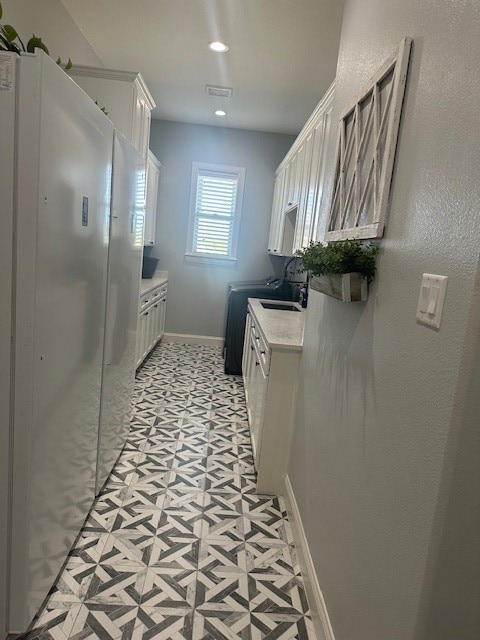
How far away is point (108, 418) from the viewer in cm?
224

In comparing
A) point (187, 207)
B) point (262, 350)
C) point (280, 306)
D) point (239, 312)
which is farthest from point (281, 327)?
point (187, 207)

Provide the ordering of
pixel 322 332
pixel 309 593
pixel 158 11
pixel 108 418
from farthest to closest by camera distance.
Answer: pixel 158 11 → pixel 108 418 → pixel 322 332 → pixel 309 593

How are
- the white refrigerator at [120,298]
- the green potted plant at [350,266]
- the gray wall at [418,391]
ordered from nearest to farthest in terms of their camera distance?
the gray wall at [418,391], the green potted plant at [350,266], the white refrigerator at [120,298]

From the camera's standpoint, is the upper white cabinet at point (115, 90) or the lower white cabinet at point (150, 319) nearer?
the upper white cabinet at point (115, 90)

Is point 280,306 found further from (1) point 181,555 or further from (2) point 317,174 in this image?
(1) point 181,555

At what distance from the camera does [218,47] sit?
10.2 feet

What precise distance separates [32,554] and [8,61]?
1451 mm

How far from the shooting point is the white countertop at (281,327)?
2.28m

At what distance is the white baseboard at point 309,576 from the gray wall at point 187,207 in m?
3.58

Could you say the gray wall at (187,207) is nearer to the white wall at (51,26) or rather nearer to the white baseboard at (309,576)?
the white wall at (51,26)

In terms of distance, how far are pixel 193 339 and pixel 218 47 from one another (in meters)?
3.42

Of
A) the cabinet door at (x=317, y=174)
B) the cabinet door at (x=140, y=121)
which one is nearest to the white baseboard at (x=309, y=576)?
the cabinet door at (x=317, y=174)

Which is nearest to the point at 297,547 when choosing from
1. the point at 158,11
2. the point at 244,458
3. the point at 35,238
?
the point at 244,458

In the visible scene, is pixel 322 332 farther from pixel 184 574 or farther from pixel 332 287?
pixel 184 574
